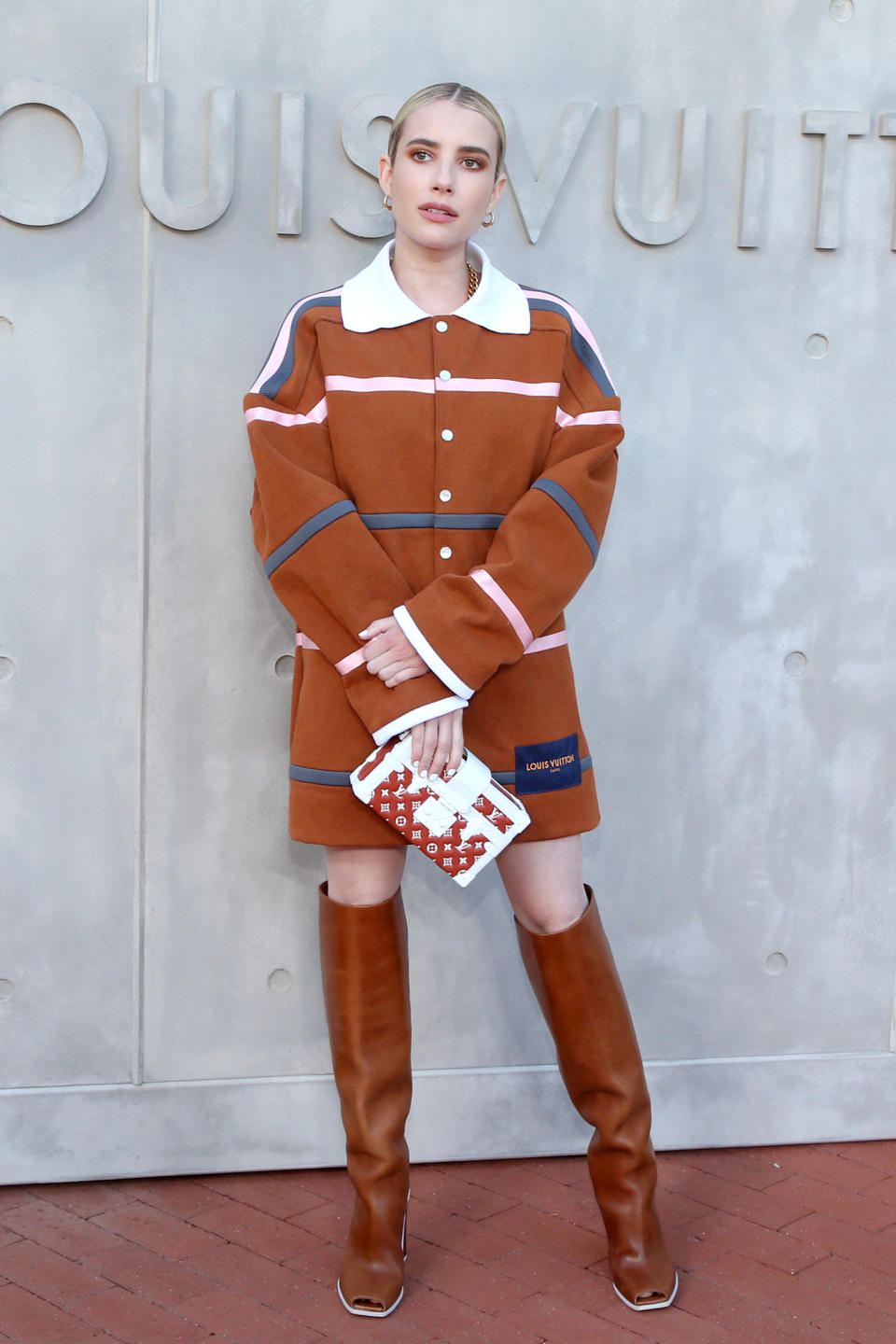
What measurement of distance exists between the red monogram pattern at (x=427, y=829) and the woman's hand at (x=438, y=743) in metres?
0.03

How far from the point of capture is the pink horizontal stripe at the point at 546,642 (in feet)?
7.32

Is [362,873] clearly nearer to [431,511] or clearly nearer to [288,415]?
[431,511]

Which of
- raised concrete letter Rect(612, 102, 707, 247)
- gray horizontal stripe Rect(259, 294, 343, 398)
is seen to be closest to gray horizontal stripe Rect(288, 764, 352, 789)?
gray horizontal stripe Rect(259, 294, 343, 398)

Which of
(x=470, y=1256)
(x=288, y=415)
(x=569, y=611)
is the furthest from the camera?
(x=569, y=611)

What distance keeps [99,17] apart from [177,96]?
18cm

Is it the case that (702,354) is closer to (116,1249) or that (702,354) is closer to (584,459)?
(584,459)

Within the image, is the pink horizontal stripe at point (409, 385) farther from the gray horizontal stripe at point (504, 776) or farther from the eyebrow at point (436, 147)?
the gray horizontal stripe at point (504, 776)

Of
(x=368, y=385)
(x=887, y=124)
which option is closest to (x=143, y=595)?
(x=368, y=385)

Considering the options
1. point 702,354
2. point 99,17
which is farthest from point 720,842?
point 99,17

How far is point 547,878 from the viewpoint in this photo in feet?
7.47

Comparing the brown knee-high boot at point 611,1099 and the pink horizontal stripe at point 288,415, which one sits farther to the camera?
the brown knee-high boot at point 611,1099

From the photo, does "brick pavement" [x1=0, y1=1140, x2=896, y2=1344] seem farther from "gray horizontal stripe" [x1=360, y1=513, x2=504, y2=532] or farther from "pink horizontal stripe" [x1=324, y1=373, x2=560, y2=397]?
"pink horizontal stripe" [x1=324, y1=373, x2=560, y2=397]

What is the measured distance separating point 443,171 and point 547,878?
113 centimetres

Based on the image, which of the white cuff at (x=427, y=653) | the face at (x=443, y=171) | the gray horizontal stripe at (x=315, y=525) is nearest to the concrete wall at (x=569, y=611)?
the face at (x=443, y=171)
